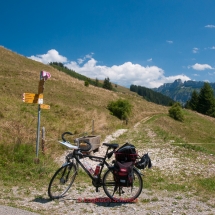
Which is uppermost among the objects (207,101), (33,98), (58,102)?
(207,101)

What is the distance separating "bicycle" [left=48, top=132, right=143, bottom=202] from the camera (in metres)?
6.09

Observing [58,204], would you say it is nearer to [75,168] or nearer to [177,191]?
[75,168]

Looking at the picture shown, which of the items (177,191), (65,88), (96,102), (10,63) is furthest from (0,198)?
(10,63)

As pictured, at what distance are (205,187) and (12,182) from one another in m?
5.72

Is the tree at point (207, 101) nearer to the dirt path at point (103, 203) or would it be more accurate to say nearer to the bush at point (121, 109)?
the bush at point (121, 109)

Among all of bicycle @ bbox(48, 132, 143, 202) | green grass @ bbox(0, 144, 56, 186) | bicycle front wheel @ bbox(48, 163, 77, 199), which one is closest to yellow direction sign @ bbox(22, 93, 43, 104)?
green grass @ bbox(0, 144, 56, 186)

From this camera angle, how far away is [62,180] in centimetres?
635

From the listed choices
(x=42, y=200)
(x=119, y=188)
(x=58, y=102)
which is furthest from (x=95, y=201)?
(x=58, y=102)

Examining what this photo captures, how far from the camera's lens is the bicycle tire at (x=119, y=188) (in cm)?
610

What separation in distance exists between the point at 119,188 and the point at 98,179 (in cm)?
57

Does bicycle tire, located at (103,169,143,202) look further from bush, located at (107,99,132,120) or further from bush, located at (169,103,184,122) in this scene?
bush, located at (169,103,184,122)

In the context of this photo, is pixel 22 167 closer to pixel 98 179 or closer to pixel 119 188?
pixel 98 179

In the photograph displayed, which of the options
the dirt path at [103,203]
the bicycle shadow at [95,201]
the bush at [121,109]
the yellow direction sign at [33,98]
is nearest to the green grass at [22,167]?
the dirt path at [103,203]

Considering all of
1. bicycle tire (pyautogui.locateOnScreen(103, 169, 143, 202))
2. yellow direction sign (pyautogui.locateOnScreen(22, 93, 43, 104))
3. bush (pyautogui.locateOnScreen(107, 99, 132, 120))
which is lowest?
bicycle tire (pyautogui.locateOnScreen(103, 169, 143, 202))
